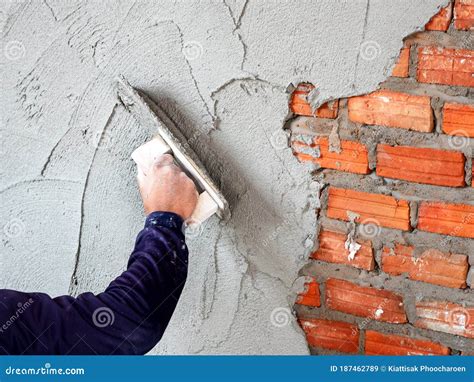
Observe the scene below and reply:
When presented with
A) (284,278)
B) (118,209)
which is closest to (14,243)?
(118,209)

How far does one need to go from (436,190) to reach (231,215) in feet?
1.78

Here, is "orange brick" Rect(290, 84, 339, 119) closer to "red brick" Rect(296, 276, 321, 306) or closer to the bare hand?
the bare hand

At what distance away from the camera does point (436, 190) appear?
63.6 inches

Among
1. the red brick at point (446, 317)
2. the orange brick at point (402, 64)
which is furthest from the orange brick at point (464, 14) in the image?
the red brick at point (446, 317)

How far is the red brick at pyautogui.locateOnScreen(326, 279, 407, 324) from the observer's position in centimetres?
173

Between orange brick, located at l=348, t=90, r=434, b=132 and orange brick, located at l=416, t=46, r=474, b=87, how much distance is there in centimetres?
5

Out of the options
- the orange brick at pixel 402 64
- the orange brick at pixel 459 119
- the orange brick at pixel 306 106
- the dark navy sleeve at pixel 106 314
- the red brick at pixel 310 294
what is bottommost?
the dark navy sleeve at pixel 106 314

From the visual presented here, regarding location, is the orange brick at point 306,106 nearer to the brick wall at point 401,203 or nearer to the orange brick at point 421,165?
the brick wall at point 401,203

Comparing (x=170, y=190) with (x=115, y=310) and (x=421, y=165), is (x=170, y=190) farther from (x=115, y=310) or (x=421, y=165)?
(x=421, y=165)

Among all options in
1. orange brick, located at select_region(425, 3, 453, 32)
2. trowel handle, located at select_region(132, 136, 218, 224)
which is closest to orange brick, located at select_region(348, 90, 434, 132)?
orange brick, located at select_region(425, 3, 453, 32)

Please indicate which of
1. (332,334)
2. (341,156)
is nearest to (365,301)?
(332,334)

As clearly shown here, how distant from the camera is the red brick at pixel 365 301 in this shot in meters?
1.73

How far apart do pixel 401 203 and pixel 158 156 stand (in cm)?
64

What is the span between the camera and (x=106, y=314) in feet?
5.01
